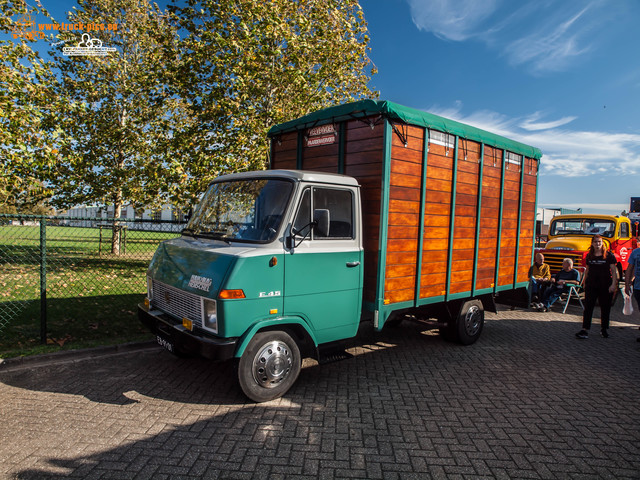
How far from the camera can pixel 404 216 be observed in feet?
16.0

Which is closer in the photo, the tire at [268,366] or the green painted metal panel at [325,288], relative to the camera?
the tire at [268,366]

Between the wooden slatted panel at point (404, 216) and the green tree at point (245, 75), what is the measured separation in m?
7.36

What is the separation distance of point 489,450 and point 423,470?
72cm

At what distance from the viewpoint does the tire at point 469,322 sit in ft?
20.2

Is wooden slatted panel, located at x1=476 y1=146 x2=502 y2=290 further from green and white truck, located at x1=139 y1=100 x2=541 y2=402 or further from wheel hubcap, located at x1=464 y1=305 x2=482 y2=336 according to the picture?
wheel hubcap, located at x1=464 y1=305 x2=482 y2=336

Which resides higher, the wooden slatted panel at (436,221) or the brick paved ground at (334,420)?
the wooden slatted panel at (436,221)

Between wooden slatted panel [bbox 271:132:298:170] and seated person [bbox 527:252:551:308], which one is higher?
wooden slatted panel [bbox 271:132:298:170]

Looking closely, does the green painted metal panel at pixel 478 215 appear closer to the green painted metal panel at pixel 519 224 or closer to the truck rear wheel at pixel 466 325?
the truck rear wheel at pixel 466 325

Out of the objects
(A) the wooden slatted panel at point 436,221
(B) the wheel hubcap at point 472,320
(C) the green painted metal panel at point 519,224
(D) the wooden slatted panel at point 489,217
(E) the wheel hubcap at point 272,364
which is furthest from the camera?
(C) the green painted metal panel at point 519,224

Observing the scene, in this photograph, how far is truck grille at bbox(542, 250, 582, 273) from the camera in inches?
431

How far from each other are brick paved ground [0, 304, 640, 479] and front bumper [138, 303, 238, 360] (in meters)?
0.58

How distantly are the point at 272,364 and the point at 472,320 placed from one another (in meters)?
3.82

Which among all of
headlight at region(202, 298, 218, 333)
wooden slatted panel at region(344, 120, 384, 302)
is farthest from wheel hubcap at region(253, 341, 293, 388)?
wooden slatted panel at region(344, 120, 384, 302)

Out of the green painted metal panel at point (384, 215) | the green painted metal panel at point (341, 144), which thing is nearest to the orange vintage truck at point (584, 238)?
the green painted metal panel at point (384, 215)
